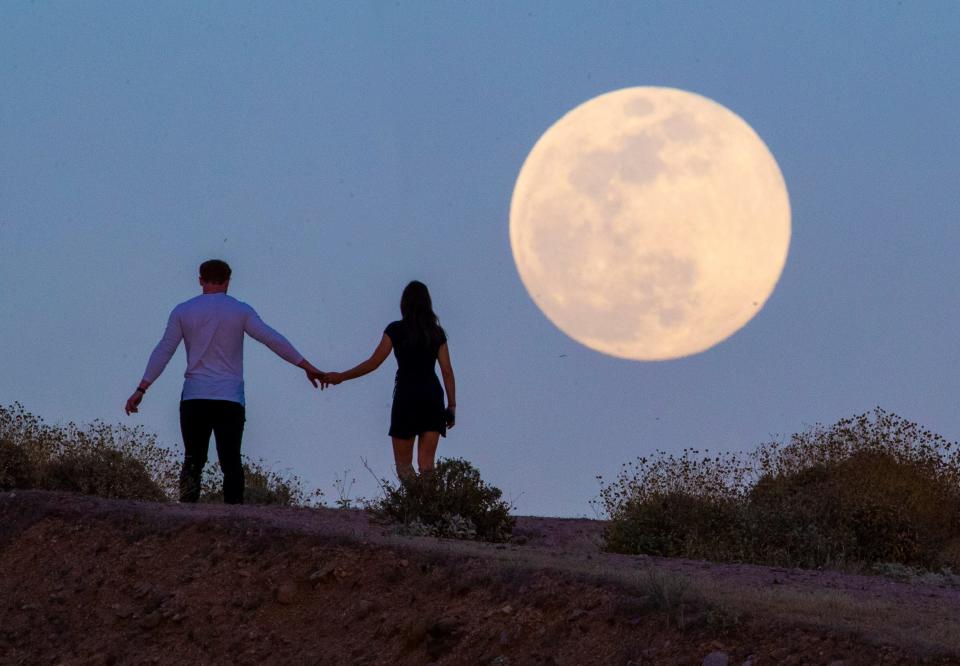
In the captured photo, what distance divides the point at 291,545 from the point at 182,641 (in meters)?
1.13

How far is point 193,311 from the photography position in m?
13.1

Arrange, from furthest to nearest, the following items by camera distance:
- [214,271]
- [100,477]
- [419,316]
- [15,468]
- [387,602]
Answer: [15,468]
[100,477]
[419,316]
[214,271]
[387,602]

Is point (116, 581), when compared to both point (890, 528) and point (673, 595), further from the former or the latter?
point (890, 528)

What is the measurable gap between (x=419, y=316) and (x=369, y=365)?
72 cm

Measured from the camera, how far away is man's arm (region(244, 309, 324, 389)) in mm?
13141

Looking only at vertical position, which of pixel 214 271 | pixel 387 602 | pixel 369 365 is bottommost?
pixel 387 602

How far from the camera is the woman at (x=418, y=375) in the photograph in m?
13.6

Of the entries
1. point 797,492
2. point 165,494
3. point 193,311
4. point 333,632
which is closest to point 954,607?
point 333,632

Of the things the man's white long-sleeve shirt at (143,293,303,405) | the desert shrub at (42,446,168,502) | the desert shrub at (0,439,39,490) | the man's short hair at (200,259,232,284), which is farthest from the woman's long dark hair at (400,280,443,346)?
the desert shrub at (0,439,39,490)

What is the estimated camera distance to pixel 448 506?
13.4 m

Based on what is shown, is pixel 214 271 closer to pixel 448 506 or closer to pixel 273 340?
pixel 273 340

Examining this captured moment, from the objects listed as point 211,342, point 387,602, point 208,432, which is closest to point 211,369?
point 211,342

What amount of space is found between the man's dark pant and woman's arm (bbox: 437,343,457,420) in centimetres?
196

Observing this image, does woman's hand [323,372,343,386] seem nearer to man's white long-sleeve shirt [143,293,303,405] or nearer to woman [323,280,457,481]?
woman [323,280,457,481]
